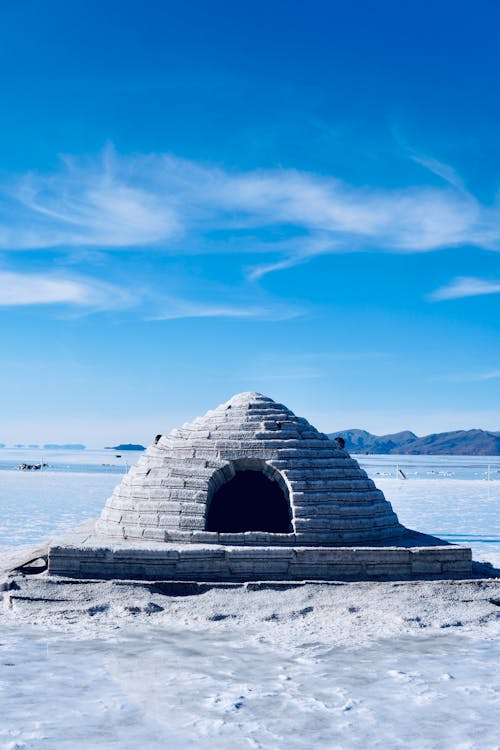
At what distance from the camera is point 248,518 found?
52.2 ft

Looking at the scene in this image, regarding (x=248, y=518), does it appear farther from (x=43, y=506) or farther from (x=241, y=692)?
(x=43, y=506)

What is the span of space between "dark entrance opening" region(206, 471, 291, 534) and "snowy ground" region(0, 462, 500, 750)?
3812mm

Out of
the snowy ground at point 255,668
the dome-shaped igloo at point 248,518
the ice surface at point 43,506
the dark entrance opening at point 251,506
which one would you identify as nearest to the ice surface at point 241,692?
the snowy ground at point 255,668

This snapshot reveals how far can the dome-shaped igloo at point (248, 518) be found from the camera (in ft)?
40.4

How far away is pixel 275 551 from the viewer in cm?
1234

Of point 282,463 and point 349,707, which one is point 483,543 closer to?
point 282,463

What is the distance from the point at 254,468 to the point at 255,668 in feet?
16.6

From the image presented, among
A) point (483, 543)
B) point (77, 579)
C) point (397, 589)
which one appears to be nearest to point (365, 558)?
point (397, 589)

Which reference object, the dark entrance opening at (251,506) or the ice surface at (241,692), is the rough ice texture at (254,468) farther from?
the ice surface at (241,692)

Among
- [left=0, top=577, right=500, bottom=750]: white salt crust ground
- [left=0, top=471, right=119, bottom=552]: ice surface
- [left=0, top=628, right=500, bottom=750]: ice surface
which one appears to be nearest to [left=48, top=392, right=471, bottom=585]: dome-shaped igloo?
[left=0, top=577, right=500, bottom=750]: white salt crust ground

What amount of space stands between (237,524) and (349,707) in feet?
25.6

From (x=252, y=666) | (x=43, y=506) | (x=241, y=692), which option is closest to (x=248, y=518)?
(x=252, y=666)

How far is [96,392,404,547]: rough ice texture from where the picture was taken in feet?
43.0

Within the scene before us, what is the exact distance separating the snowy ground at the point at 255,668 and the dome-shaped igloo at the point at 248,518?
1.88 ft
